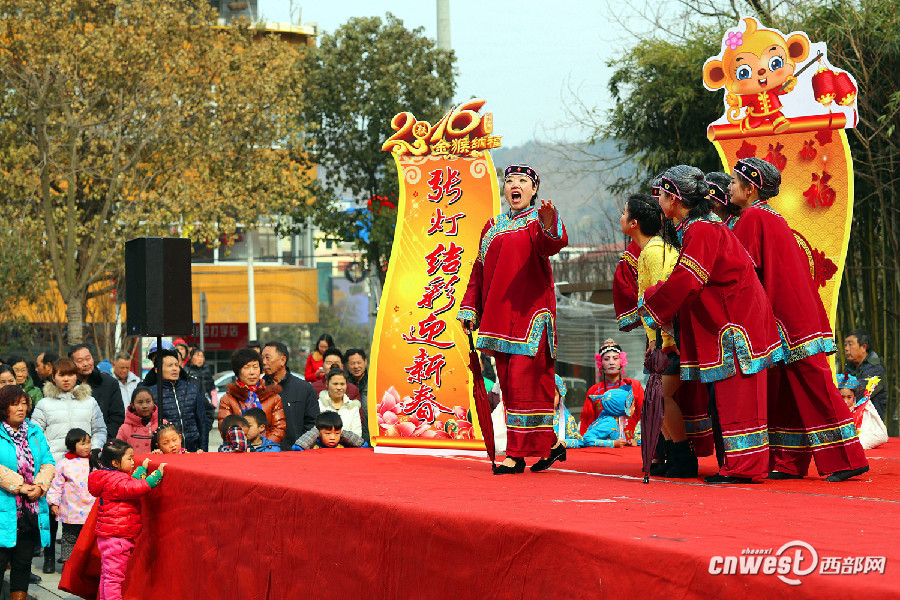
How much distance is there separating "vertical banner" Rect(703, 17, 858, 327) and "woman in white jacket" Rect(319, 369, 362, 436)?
295 cm

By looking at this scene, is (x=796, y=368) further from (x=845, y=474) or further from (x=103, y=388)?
(x=103, y=388)

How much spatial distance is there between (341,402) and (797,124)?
3.55 metres

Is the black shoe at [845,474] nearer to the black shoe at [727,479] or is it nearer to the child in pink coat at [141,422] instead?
the black shoe at [727,479]

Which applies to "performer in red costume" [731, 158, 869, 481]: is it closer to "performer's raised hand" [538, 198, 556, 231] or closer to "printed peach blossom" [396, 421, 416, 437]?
"performer's raised hand" [538, 198, 556, 231]

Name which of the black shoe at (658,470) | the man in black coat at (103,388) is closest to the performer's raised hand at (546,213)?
the black shoe at (658,470)

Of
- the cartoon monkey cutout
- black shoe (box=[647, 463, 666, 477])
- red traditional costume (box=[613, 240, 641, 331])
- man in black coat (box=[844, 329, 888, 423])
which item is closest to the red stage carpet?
black shoe (box=[647, 463, 666, 477])

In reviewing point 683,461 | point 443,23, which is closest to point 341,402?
point 683,461

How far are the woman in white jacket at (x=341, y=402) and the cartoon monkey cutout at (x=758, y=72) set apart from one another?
3.13m

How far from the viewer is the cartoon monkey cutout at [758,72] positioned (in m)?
7.30

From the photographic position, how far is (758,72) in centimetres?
739

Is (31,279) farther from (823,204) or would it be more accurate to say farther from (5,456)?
(823,204)

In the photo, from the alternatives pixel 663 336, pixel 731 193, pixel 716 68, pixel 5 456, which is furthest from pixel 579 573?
pixel 716 68

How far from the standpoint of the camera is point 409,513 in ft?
11.8

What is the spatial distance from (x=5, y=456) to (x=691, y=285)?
13.5ft
